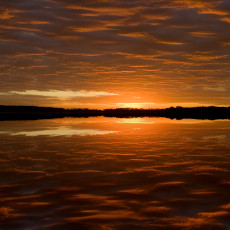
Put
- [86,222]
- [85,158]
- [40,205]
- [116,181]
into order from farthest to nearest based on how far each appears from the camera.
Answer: [85,158], [116,181], [40,205], [86,222]

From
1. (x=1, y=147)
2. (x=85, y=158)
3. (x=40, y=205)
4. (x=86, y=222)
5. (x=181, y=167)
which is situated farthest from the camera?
(x=1, y=147)

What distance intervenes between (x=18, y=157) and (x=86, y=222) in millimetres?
8702

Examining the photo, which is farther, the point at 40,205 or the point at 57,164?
the point at 57,164

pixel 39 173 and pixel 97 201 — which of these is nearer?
pixel 97 201

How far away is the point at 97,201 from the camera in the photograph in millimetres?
7840

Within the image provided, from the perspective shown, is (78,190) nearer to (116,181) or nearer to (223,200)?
(116,181)

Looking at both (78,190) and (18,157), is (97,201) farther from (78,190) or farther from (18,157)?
(18,157)

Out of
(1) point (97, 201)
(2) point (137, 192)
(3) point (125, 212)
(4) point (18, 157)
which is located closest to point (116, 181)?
(2) point (137, 192)

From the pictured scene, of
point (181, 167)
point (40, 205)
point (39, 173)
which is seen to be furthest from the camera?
point (181, 167)

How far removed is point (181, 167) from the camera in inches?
472

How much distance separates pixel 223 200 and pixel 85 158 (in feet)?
23.7

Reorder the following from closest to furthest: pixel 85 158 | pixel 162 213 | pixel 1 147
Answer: pixel 162 213 < pixel 85 158 < pixel 1 147

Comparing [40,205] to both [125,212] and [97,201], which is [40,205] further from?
[125,212]

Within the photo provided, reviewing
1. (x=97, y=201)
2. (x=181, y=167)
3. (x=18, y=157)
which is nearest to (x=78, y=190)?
(x=97, y=201)
